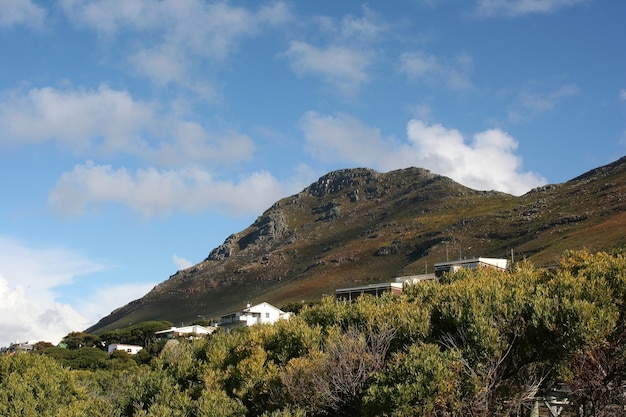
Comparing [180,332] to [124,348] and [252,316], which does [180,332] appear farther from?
[252,316]

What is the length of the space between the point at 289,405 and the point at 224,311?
152061 mm

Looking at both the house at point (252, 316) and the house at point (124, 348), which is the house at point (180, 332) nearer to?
the house at point (252, 316)

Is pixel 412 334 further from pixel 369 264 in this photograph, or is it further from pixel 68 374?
pixel 369 264

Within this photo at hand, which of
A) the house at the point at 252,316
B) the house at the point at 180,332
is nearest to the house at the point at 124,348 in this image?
the house at the point at 180,332

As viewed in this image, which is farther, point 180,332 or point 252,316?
point 252,316

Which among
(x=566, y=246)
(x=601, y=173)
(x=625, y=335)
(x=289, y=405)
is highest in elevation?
(x=601, y=173)

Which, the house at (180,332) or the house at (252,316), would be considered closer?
the house at (180,332)

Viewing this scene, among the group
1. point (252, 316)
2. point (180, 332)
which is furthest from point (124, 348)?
point (252, 316)

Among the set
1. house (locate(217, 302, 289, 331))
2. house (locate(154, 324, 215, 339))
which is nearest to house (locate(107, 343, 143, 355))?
house (locate(154, 324, 215, 339))

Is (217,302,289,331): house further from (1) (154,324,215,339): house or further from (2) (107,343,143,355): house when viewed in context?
(2) (107,343,143,355): house

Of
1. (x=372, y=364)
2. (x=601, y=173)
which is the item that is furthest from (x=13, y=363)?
(x=601, y=173)

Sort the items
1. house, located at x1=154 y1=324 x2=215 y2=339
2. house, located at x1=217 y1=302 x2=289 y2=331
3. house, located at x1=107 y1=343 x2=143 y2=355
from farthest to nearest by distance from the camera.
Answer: house, located at x1=217 y1=302 x2=289 y2=331 → house, located at x1=154 y1=324 x2=215 y2=339 → house, located at x1=107 y1=343 x2=143 y2=355

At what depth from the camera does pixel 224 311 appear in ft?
557

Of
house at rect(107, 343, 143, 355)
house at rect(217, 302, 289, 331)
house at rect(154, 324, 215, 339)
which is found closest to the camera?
house at rect(107, 343, 143, 355)
